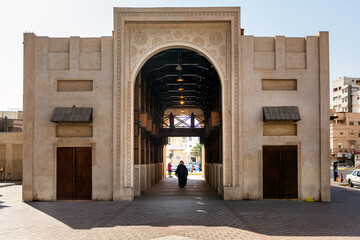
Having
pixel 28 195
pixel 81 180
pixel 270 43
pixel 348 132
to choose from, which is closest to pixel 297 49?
pixel 270 43

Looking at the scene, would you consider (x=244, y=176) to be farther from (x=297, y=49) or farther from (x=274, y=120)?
(x=297, y=49)

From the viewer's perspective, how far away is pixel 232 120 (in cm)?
1731

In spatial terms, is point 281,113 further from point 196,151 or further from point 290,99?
point 196,151

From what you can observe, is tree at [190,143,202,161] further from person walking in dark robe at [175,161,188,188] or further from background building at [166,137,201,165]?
person walking in dark robe at [175,161,188,188]

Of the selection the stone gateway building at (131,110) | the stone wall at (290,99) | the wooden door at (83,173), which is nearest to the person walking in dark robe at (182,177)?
the stone gateway building at (131,110)

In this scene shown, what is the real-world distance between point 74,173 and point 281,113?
29.2ft

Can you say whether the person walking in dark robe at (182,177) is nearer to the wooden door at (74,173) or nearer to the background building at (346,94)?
the wooden door at (74,173)

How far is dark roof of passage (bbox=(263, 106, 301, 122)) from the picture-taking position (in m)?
16.8

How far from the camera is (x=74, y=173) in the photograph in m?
17.3

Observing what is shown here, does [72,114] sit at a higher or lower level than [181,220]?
higher

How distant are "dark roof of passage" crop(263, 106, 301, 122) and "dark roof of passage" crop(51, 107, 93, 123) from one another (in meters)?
7.25

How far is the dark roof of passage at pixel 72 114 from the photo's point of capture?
664 inches

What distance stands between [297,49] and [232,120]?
4.10 meters

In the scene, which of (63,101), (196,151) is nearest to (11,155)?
(63,101)
